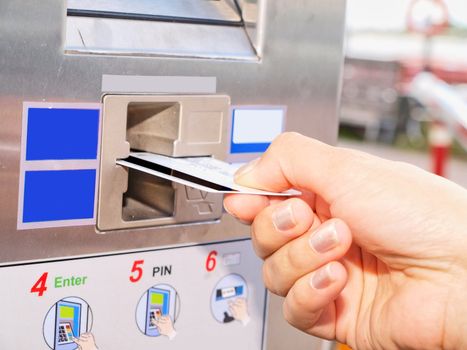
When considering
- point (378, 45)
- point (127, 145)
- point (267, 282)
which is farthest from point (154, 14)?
point (378, 45)

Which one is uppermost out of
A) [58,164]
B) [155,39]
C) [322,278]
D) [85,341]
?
[155,39]

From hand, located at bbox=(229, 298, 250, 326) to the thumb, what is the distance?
10.1 inches

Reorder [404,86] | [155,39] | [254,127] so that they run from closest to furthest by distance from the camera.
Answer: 1. [155,39]
2. [254,127]
3. [404,86]

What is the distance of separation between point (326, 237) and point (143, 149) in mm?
319

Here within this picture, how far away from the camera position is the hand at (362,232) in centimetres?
115

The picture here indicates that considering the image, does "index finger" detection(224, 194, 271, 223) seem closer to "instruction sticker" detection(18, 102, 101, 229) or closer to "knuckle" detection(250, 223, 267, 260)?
"knuckle" detection(250, 223, 267, 260)

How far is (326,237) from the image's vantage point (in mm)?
1119

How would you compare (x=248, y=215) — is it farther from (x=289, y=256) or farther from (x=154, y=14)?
(x=154, y=14)

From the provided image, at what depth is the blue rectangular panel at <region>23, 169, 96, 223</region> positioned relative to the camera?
1081 mm

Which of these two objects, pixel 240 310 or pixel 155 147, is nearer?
pixel 155 147

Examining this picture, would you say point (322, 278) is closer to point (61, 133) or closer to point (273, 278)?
point (273, 278)

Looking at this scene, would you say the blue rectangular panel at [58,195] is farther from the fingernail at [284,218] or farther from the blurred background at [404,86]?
the blurred background at [404,86]

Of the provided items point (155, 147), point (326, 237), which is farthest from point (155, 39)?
point (326, 237)

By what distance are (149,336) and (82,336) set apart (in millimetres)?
111
